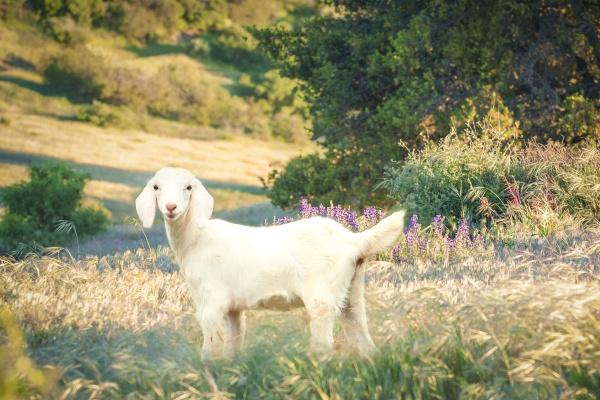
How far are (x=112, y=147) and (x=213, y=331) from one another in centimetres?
2822

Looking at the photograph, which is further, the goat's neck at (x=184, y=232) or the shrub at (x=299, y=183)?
the shrub at (x=299, y=183)

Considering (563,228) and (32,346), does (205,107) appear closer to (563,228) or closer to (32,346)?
(563,228)

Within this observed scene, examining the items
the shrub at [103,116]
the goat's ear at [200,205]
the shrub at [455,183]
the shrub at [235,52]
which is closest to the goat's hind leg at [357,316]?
the goat's ear at [200,205]

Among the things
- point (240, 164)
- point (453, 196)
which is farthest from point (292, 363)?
point (240, 164)

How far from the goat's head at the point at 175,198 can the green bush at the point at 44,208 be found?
11662mm

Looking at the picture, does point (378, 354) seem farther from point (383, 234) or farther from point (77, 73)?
point (77, 73)

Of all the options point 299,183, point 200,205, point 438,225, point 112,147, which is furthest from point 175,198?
point 112,147

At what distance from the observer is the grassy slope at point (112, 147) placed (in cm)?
2709

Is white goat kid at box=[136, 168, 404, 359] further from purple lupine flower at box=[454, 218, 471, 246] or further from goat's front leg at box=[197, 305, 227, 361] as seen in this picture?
→ purple lupine flower at box=[454, 218, 471, 246]

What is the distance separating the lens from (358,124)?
15641mm

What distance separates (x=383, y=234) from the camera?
4.69m

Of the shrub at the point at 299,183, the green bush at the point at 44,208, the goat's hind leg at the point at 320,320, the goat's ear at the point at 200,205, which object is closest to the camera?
the goat's hind leg at the point at 320,320

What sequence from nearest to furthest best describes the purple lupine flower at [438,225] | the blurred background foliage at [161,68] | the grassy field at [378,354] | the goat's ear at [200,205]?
the grassy field at [378,354] < the goat's ear at [200,205] < the purple lupine flower at [438,225] < the blurred background foliage at [161,68]

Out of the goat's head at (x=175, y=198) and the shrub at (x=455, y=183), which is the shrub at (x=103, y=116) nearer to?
the shrub at (x=455, y=183)
